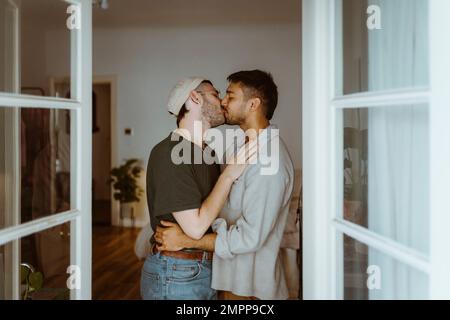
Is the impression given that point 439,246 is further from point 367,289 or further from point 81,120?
point 81,120

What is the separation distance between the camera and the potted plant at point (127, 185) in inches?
241

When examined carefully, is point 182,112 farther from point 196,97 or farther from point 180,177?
point 180,177

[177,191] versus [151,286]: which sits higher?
[177,191]

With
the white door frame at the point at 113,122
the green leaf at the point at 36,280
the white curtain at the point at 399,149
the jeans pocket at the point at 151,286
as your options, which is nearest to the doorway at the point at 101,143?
the white door frame at the point at 113,122

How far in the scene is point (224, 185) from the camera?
2672 mm

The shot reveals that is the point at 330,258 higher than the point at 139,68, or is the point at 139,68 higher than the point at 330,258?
the point at 139,68

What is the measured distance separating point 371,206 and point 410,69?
536 millimetres

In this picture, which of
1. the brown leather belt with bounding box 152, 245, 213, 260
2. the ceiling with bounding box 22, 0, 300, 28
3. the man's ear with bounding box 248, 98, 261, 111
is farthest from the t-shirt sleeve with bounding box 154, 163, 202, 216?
the ceiling with bounding box 22, 0, 300, 28

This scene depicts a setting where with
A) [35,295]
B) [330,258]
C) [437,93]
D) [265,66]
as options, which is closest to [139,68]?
[265,66]

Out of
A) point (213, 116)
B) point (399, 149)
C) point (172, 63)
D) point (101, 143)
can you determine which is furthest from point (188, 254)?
point (101, 143)

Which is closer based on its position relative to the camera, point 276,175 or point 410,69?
point 410,69

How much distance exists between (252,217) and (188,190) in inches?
14.6

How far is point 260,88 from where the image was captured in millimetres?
2752

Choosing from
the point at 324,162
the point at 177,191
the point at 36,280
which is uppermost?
the point at 324,162
